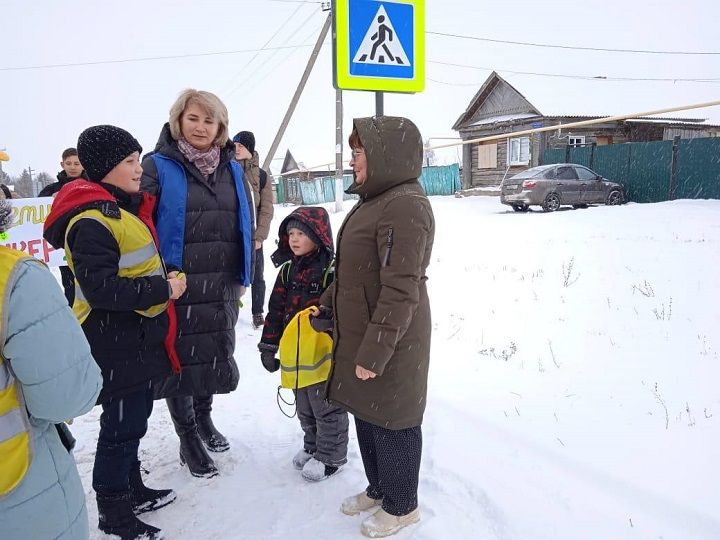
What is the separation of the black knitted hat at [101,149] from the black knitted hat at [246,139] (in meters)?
3.22

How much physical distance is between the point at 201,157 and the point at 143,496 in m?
1.76

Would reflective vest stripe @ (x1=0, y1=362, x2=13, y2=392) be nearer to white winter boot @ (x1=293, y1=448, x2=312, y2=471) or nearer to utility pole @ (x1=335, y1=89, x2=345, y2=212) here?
white winter boot @ (x1=293, y1=448, x2=312, y2=471)

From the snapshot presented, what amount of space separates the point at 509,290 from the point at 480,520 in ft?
12.1

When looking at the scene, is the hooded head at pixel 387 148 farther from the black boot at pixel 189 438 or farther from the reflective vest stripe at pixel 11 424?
the black boot at pixel 189 438

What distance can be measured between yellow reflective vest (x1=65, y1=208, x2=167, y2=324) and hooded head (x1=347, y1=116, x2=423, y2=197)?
997 millimetres

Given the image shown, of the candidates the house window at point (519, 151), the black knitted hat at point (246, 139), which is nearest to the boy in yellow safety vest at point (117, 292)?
the black knitted hat at point (246, 139)

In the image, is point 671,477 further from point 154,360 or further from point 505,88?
point 505,88

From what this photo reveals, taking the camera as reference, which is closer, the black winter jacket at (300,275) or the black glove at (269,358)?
the black winter jacket at (300,275)

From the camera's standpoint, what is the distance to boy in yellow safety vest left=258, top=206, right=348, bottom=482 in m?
2.77

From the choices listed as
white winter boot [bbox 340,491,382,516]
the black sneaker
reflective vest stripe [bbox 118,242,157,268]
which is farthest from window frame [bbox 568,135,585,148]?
reflective vest stripe [bbox 118,242,157,268]

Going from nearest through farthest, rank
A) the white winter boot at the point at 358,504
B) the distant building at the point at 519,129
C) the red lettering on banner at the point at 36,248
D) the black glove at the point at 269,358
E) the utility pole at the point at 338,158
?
the white winter boot at the point at 358,504 < the black glove at the point at 269,358 < the red lettering on banner at the point at 36,248 < the utility pole at the point at 338,158 < the distant building at the point at 519,129

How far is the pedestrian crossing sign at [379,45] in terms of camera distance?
3.39m

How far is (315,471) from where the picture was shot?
279cm

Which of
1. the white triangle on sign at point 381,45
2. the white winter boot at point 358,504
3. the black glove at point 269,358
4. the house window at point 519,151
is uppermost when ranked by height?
the house window at point 519,151
